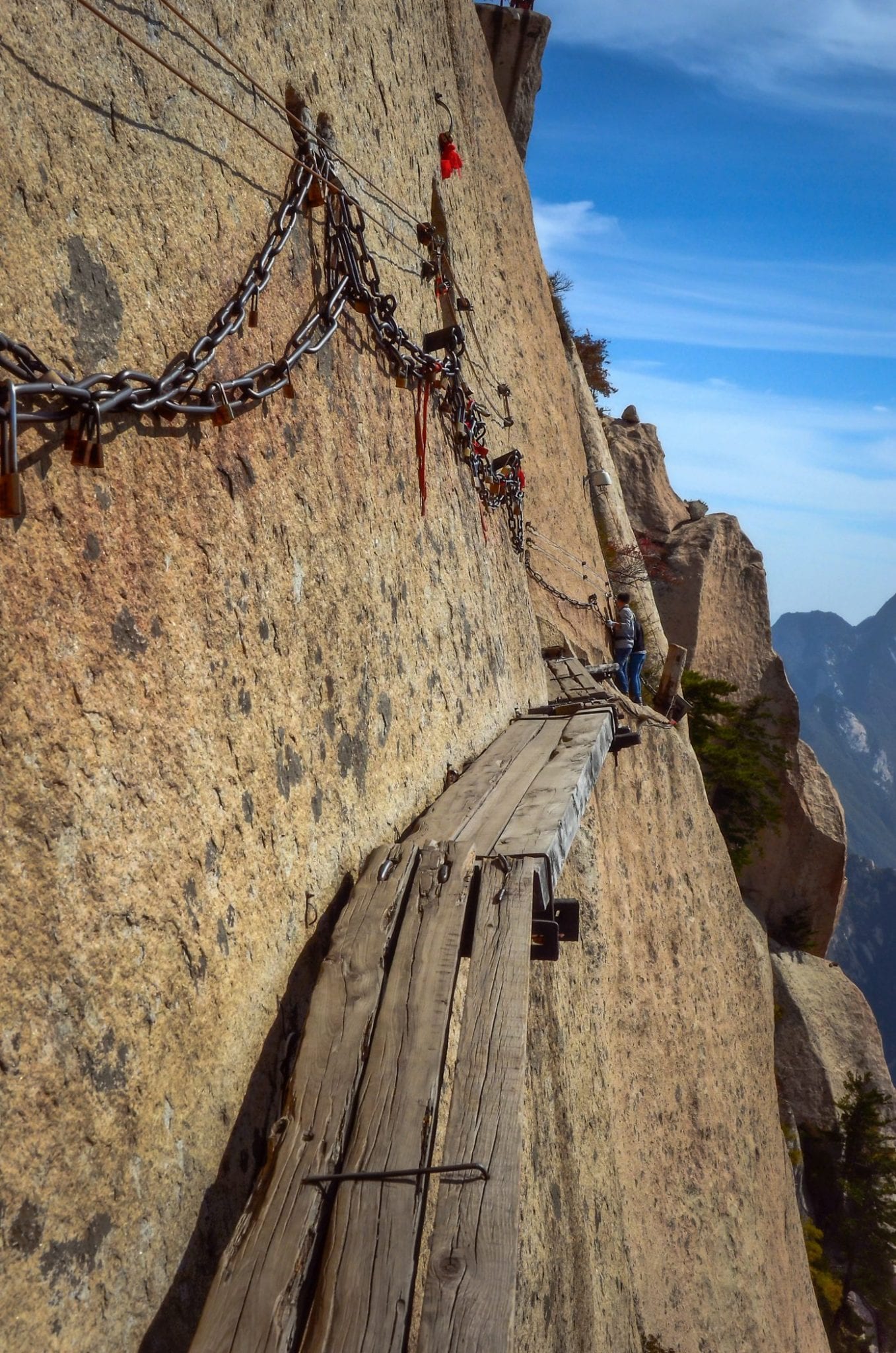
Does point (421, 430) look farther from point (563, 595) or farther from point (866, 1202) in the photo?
point (866, 1202)

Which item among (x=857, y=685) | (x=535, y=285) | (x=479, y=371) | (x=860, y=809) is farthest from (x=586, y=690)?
(x=857, y=685)

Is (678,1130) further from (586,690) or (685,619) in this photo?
(685,619)

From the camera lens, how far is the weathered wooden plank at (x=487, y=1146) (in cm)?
165

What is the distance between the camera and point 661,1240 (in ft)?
17.5

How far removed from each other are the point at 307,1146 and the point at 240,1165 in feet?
0.50

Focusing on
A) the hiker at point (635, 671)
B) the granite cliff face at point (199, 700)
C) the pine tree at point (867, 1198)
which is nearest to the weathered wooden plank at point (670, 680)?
the hiker at point (635, 671)

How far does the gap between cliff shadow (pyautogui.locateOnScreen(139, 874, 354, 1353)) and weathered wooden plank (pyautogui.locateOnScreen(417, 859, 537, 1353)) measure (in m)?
0.40

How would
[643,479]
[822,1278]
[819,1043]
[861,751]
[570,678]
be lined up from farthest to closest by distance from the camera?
[861,751]
[643,479]
[819,1043]
[822,1278]
[570,678]

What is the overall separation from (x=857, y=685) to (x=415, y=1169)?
163383mm

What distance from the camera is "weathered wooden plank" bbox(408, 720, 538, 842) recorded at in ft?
9.91

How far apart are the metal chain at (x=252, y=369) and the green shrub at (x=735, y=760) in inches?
506

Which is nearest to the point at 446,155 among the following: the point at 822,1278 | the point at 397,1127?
the point at 397,1127

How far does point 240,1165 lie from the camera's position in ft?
6.14

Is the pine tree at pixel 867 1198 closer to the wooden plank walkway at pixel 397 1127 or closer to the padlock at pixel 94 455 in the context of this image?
the wooden plank walkway at pixel 397 1127
